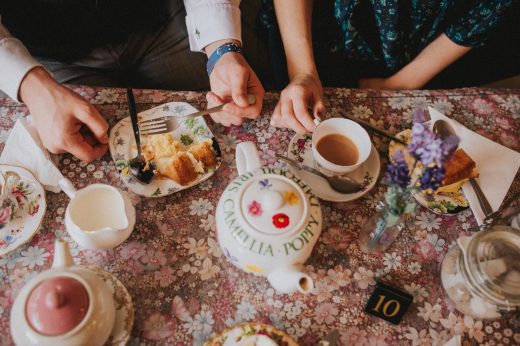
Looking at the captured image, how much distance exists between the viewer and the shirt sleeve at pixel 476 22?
1.17m

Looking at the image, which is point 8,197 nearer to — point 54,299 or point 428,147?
point 54,299

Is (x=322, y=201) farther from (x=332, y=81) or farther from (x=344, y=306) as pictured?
(x=332, y=81)

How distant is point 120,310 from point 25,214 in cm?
34

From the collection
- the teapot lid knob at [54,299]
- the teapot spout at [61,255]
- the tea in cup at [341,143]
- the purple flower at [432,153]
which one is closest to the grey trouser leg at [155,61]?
the tea in cup at [341,143]

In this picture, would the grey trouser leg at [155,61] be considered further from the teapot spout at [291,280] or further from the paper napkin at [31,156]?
the teapot spout at [291,280]

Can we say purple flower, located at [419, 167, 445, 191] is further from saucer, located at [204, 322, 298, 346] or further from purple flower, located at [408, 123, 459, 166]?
saucer, located at [204, 322, 298, 346]

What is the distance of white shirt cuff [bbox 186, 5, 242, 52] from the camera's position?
1135 mm

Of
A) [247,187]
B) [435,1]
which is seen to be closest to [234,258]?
[247,187]

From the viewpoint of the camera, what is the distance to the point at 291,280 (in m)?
0.69

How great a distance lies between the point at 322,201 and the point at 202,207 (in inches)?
12.4

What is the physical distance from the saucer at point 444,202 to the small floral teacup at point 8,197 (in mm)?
1003

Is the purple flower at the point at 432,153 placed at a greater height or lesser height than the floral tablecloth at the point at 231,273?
greater

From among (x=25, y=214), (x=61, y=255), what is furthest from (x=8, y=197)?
(x=61, y=255)

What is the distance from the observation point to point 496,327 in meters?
0.82
